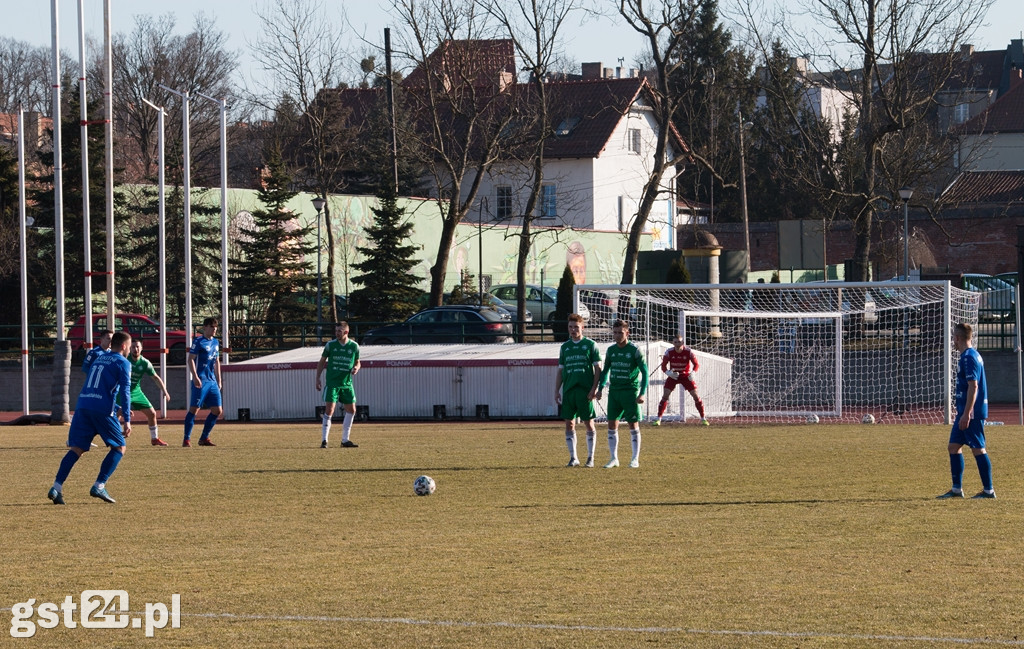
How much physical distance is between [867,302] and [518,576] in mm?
22800

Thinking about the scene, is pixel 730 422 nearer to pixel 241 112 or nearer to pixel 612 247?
pixel 612 247

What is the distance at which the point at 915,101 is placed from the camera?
127ft

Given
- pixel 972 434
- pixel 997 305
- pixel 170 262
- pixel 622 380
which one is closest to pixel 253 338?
pixel 170 262

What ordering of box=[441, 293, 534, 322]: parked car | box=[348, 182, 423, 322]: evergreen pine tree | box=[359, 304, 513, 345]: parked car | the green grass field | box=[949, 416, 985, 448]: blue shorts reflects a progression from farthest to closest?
box=[441, 293, 534, 322]: parked car < box=[348, 182, 423, 322]: evergreen pine tree < box=[359, 304, 513, 345]: parked car < box=[949, 416, 985, 448]: blue shorts < the green grass field

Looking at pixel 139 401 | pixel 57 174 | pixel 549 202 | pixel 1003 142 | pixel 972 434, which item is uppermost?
pixel 1003 142

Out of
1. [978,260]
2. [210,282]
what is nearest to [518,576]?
[210,282]

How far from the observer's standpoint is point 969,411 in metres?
12.8

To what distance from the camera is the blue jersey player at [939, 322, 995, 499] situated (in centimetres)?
1282

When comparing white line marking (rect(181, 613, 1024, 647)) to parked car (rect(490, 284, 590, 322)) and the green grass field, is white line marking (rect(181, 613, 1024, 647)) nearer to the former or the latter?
the green grass field

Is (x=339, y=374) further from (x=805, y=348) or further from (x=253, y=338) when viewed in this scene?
(x=253, y=338)

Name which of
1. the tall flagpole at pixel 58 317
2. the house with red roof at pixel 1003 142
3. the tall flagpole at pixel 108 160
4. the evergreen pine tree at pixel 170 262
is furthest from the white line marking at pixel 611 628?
the house with red roof at pixel 1003 142

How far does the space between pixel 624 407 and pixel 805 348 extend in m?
15.7

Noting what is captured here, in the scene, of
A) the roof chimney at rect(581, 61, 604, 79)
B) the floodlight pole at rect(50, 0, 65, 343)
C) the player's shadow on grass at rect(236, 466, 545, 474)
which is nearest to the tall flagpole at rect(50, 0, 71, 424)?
the floodlight pole at rect(50, 0, 65, 343)

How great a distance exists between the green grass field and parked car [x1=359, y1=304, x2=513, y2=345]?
1985 centimetres
